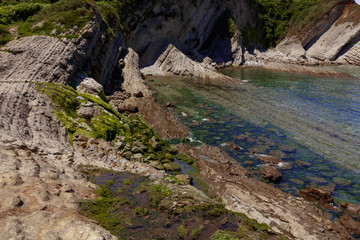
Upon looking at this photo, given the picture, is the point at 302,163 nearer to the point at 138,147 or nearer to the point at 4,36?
the point at 138,147

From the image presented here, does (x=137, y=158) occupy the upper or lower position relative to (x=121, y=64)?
lower

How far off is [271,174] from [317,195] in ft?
10.0

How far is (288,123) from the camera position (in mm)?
28250

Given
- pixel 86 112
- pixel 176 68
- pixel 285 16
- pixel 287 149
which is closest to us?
pixel 86 112

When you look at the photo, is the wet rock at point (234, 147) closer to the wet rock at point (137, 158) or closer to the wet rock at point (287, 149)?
the wet rock at point (287, 149)

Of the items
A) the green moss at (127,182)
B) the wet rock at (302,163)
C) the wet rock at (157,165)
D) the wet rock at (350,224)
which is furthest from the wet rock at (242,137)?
the green moss at (127,182)

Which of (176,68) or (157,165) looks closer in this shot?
(157,165)

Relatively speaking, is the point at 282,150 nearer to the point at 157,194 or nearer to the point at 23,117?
the point at 157,194

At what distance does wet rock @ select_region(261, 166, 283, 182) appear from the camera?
56.8ft

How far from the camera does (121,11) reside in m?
50.1

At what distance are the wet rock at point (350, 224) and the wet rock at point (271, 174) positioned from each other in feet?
14.4

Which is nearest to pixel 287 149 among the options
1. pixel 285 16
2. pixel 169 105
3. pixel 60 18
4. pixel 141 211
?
pixel 141 211

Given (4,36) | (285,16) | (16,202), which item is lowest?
(16,202)

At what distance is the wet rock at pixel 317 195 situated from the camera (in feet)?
49.8
